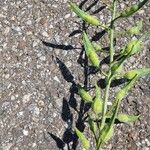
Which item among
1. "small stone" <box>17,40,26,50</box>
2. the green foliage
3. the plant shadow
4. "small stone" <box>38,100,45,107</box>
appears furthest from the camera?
"small stone" <box>17,40,26,50</box>

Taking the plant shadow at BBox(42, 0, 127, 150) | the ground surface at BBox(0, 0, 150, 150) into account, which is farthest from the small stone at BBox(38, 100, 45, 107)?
the plant shadow at BBox(42, 0, 127, 150)

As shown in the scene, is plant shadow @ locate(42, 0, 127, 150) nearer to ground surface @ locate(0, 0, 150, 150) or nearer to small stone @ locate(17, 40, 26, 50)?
ground surface @ locate(0, 0, 150, 150)

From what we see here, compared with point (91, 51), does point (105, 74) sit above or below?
below

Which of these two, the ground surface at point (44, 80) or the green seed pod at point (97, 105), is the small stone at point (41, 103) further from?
the green seed pod at point (97, 105)

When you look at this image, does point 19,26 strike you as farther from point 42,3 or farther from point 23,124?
point 23,124

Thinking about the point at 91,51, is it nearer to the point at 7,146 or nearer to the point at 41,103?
the point at 41,103

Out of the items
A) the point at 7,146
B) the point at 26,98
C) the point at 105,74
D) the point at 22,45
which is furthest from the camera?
the point at 22,45

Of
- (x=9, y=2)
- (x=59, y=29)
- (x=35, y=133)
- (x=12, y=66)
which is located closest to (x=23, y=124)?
(x=35, y=133)

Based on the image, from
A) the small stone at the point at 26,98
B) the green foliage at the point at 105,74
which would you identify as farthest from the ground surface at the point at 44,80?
the green foliage at the point at 105,74

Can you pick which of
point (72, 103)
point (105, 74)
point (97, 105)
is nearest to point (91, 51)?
point (105, 74)
